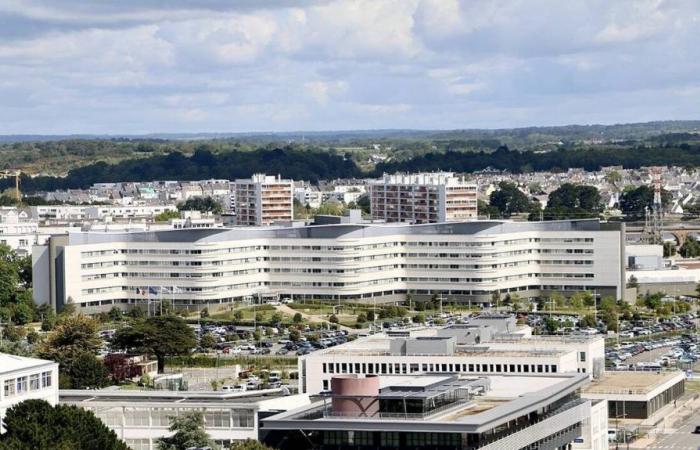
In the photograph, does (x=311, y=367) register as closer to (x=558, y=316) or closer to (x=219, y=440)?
(x=219, y=440)

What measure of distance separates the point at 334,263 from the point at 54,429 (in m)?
50.0

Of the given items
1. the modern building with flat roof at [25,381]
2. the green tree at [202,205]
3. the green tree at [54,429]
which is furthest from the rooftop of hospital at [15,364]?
the green tree at [202,205]

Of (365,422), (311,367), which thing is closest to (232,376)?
(311,367)

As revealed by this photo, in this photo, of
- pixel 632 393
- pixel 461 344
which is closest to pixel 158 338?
pixel 461 344

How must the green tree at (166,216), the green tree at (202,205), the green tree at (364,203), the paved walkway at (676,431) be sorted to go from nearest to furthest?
the paved walkway at (676,431)
the green tree at (166,216)
the green tree at (364,203)
the green tree at (202,205)

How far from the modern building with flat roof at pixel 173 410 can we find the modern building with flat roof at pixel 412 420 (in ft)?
6.57

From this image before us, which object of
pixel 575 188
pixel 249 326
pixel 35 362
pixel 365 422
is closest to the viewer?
pixel 365 422

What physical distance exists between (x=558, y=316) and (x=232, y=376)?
70.5 feet

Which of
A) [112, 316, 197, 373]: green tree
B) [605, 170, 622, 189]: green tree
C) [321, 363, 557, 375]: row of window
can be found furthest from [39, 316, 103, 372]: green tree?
[605, 170, 622, 189]: green tree

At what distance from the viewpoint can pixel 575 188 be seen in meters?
150

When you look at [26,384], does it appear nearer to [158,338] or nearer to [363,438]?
[363,438]

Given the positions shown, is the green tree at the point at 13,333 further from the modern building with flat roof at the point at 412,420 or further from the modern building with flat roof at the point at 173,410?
the modern building with flat roof at the point at 412,420

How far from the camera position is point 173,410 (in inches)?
1594

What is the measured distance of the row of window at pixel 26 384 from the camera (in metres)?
41.2
